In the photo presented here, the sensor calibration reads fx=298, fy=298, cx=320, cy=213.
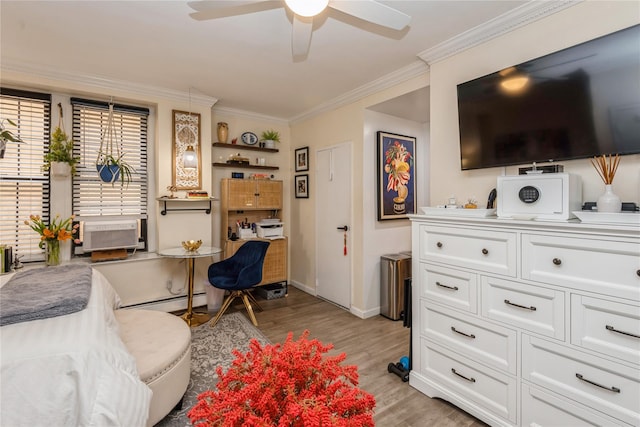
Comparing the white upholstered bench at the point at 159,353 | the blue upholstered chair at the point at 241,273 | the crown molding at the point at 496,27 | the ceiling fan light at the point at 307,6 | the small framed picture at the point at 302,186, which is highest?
the crown molding at the point at 496,27

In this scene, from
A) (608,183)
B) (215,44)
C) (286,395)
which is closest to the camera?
(286,395)

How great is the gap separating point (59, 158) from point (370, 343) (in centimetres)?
366

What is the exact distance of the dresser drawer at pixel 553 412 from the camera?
4.55 feet

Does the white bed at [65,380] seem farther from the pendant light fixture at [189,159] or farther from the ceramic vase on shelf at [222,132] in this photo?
the ceramic vase on shelf at [222,132]


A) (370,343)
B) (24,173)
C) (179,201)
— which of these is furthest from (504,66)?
(24,173)

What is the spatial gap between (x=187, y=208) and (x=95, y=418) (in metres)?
2.78

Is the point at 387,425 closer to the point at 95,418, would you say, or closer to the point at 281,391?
the point at 281,391

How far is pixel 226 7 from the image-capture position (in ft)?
5.44

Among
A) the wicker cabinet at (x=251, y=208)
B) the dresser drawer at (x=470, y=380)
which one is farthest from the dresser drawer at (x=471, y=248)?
the wicker cabinet at (x=251, y=208)

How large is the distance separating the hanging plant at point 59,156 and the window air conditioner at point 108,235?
587 mm

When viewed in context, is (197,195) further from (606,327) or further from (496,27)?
(606,327)

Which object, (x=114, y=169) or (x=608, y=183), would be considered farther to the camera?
(x=114, y=169)

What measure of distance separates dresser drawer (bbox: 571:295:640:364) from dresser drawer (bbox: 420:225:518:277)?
1.07 feet

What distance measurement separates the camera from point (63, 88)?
3055 mm
